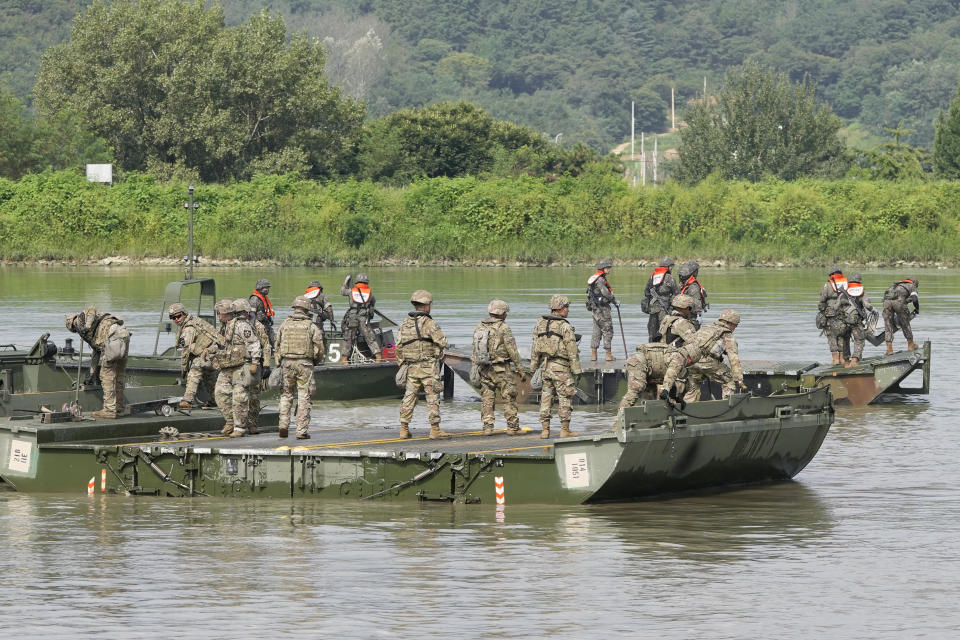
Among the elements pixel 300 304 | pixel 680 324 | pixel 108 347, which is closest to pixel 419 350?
pixel 300 304

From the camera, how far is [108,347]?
18750 millimetres

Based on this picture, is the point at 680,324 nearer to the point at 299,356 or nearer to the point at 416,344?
the point at 416,344

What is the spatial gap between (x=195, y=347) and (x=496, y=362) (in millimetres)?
3198

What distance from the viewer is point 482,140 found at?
89.8 meters

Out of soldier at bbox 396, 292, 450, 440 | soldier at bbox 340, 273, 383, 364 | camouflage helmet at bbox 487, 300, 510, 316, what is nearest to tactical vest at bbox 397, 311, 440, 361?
soldier at bbox 396, 292, 450, 440

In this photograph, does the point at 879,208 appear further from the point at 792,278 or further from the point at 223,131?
the point at 223,131

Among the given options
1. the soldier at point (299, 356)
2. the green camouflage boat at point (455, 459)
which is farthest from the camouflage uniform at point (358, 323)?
the soldier at point (299, 356)

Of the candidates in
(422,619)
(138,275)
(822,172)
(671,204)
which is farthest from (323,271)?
(422,619)

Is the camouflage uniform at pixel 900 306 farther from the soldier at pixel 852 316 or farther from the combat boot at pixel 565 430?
the combat boot at pixel 565 430

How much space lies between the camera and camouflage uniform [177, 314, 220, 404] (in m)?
18.7

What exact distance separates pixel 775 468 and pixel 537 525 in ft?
11.6

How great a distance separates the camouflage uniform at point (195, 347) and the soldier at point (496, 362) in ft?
9.17

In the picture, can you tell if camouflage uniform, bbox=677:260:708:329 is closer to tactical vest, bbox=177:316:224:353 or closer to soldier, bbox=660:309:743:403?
soldier, bbox=660:309:743:403

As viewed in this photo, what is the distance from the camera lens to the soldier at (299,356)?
60.1 feet
